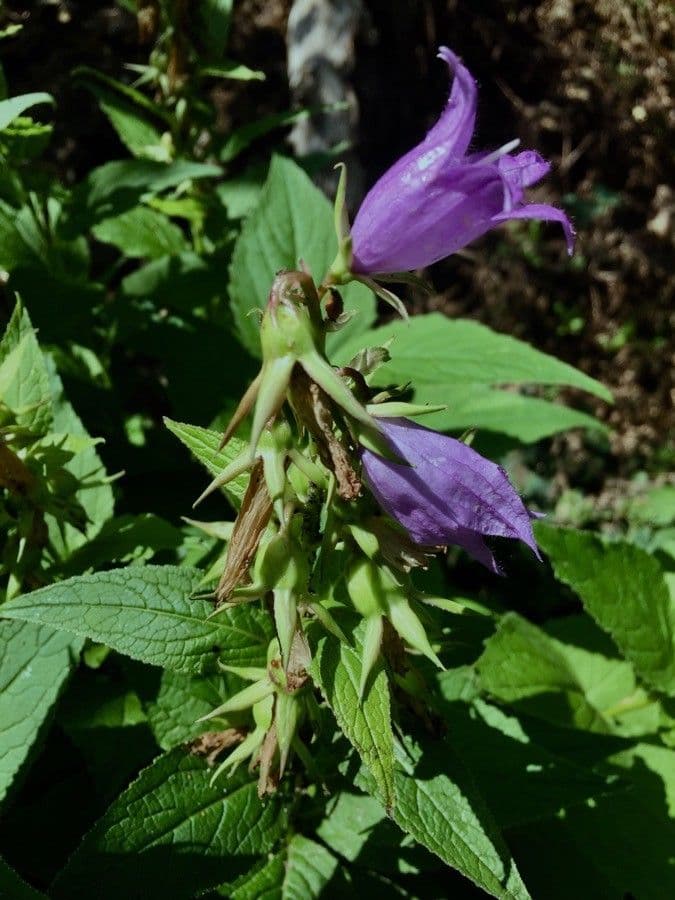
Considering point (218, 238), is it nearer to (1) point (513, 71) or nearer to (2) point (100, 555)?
(2) point (100, 555)

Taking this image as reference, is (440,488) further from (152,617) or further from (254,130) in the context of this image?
(254,130)

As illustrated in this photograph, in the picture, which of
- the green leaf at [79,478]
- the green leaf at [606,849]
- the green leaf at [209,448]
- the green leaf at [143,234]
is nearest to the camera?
the green leaf at [209,448]

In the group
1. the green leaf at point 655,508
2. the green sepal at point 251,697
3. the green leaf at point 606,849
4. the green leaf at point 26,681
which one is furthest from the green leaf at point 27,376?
the green leaf at point 655,508

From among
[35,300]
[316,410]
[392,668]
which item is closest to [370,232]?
[316,410]

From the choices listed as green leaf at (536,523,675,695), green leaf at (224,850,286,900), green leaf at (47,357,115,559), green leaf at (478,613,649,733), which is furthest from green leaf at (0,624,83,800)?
green leaf at (536,523,675,695)

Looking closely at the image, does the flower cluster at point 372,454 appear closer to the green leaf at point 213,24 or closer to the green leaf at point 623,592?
the green leaf at point 623,592

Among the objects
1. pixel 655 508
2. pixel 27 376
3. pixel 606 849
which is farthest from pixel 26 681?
pixel 655 508
